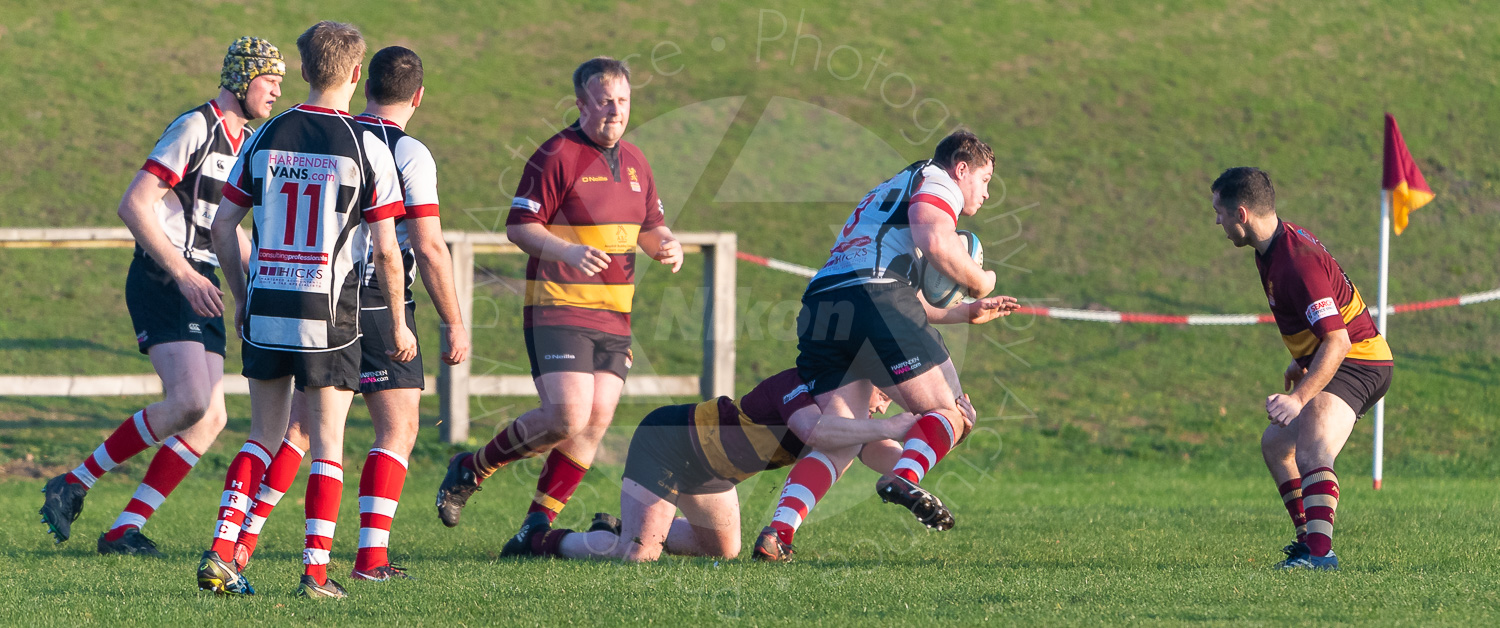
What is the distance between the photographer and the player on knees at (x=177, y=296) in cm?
556

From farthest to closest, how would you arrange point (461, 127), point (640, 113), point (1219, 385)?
point (640, 113), point (461, 127), point (1219, 385)

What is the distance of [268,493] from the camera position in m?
4.66

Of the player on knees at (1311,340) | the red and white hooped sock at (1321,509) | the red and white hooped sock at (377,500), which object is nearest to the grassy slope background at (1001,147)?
the player on knees at (1311,340)

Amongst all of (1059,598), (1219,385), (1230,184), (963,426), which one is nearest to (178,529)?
(963,426)

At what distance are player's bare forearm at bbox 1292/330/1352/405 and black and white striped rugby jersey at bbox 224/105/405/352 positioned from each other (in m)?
3.56

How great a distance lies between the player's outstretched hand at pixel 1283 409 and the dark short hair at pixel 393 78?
11.3ft

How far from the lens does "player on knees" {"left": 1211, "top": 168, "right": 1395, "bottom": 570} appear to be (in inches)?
210

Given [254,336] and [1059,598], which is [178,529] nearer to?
[254,336]

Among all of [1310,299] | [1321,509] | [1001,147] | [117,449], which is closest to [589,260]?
[117,449]

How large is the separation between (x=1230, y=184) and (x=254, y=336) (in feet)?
12.9

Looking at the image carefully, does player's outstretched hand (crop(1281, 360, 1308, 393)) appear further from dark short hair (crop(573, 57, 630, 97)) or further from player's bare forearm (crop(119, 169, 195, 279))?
player's bare forearm (crop(119, 169, 195, 279))

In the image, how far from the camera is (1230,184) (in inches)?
218

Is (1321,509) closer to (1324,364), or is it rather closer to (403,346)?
(1324,364)

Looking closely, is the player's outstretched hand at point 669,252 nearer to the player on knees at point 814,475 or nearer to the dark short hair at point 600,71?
the dark short hair at point 600,71
